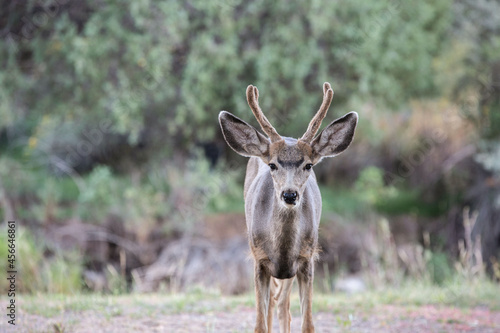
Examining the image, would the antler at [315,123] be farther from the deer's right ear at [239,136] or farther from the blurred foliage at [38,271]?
the blurred foliage at [38,271]

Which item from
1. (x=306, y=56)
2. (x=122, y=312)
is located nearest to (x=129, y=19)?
(x=306, y=56)

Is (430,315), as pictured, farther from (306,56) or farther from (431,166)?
(431,166)

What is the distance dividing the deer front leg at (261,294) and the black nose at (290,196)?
0.84 m

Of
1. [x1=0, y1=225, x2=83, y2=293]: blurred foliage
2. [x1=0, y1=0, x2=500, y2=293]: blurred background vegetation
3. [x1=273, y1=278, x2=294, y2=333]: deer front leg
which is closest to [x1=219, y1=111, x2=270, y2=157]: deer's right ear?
[x1=273, y1=278, x2=294, y2=333]: deer front leg

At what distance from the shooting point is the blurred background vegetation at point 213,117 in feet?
47.8

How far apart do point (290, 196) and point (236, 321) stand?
9.04 feet

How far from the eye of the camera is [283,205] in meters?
5.51

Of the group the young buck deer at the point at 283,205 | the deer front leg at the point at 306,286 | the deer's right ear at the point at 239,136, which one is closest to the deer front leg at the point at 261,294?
the young buck deer at the point at 283,205

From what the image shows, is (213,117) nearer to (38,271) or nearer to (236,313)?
(38,271)

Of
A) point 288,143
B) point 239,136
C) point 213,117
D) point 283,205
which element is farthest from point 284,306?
point 213,117

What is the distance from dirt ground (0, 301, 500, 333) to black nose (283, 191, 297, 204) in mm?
2185

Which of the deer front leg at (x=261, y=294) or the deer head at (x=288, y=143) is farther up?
the deer head at (x=288, y=143)

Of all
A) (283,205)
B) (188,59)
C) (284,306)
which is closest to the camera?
(283,205)

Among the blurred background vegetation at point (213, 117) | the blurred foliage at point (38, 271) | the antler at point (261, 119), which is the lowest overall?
the blurred foliage at point (38, 271)
